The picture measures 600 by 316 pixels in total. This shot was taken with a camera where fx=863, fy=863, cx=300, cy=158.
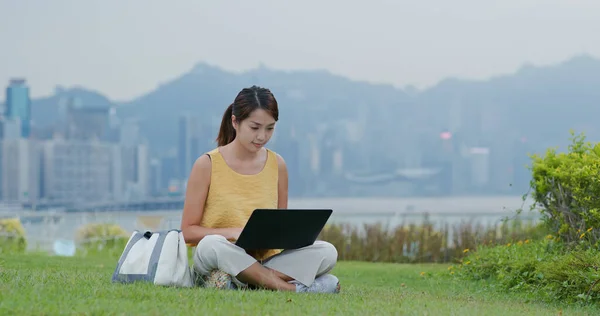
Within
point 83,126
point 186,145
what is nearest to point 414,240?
point 186,145

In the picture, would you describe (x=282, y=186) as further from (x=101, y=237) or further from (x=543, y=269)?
(x=101, y=237)

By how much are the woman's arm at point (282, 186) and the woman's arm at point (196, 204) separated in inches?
17.0

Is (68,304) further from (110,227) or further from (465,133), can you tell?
(465,133)

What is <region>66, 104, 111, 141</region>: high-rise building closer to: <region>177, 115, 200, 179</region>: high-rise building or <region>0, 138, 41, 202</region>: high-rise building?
<region>0, 138, 41, 202</region>: high-rise building

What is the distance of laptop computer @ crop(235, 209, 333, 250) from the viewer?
4074 mm

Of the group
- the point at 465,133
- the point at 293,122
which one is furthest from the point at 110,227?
the point at 465,133

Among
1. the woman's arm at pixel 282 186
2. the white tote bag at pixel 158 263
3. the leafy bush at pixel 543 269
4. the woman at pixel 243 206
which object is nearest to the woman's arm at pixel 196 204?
the woman at pixel 243 206

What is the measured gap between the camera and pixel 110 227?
1483cm

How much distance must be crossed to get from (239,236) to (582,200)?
3008 mm

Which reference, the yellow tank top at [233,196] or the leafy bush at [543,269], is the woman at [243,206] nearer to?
the yellow tank top at [233,196]

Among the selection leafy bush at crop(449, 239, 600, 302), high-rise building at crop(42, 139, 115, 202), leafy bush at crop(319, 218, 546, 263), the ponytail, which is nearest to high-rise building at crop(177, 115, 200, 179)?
high-rise building at crop(42, 139, 115, 202)

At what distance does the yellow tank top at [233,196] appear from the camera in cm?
457

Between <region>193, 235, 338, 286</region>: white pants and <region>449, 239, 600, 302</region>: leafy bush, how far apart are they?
139 centimetres

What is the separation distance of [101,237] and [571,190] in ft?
32.4
